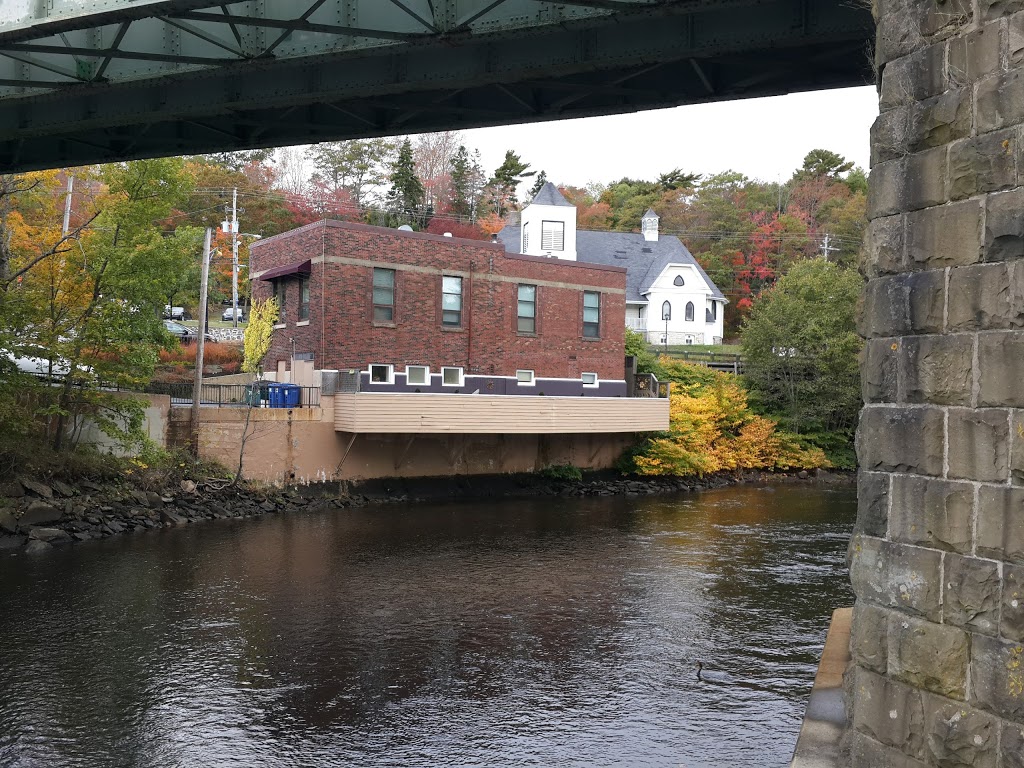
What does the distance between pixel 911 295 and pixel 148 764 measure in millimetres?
9225

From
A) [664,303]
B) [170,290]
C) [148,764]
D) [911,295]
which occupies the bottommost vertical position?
[148,764]

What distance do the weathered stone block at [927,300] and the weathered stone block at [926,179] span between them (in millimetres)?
442

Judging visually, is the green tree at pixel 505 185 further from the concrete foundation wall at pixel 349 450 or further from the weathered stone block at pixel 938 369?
the weathered stone block at pixel 938 369

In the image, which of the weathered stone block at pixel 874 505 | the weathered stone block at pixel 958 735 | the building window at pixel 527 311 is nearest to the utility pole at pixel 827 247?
the building window at pixel 527 311

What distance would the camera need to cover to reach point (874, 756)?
5.48 metres

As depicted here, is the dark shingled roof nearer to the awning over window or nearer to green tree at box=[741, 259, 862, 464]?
green tree at box=[741, 259, 862, 464]

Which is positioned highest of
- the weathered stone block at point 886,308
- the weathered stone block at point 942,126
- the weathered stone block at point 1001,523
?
the weathered stone block at point 942,126

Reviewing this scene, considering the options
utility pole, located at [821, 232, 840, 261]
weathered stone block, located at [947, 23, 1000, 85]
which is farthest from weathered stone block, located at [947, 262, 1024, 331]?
utility pole, located at [821, 232, 840, 261]

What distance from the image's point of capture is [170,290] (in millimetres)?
26172

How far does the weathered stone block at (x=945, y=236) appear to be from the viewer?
5133mm

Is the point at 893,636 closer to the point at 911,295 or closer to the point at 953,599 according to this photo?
the point at 953,599

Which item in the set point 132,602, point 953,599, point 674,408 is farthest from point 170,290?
point 953,599

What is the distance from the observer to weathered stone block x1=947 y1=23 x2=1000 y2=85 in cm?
512

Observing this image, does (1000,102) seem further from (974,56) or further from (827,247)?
(827,247)
